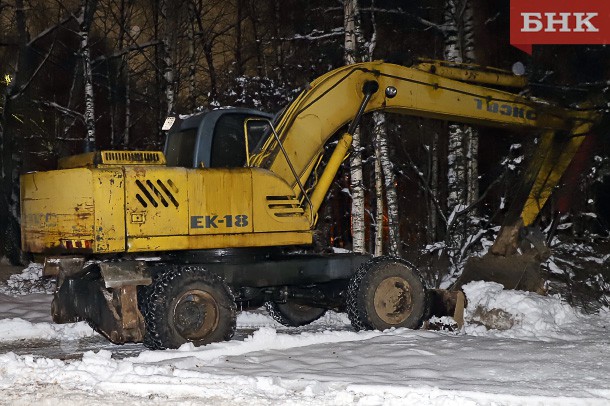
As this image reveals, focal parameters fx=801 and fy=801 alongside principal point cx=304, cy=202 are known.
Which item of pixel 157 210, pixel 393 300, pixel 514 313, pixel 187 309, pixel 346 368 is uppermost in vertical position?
pixel 157 210

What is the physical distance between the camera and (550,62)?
50.6 ft

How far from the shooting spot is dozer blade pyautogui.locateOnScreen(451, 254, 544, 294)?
489 inches

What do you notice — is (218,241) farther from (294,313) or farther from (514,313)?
(514,313)

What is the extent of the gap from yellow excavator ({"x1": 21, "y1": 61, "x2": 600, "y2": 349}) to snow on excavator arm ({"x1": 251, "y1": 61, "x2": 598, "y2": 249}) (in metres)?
0.02

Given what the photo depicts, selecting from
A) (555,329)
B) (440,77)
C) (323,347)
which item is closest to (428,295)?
(555,329)

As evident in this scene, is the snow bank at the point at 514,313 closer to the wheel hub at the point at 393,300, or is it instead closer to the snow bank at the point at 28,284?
the wheel hub at the point at 393,300

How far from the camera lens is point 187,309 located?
388 inches

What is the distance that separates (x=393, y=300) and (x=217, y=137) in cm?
335

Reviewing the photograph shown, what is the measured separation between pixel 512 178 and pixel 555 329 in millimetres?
5990

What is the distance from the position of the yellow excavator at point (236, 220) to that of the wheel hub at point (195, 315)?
14mm

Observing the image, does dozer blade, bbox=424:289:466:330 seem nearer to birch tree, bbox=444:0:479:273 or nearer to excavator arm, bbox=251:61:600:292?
excavator arm, bbox=251:61:600:292

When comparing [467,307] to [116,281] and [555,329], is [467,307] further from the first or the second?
[116,281]

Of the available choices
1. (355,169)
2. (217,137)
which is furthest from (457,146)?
(217,137)

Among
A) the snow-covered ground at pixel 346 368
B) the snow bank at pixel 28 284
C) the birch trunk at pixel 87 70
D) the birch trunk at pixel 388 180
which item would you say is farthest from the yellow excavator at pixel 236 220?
the birch trunk at pixel 87 70
